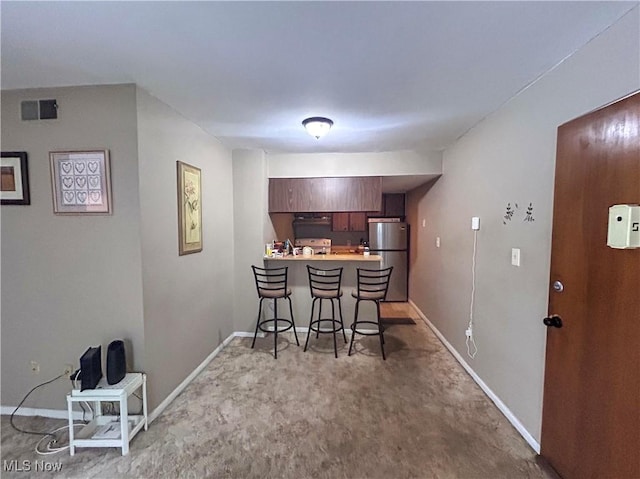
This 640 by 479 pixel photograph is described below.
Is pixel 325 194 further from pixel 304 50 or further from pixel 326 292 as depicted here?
pixel 304 50

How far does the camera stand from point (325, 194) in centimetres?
402

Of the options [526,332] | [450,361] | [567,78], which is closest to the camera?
[567,78]

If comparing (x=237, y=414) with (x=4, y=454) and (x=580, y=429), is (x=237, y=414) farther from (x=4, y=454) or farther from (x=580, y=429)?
(x=580, y=429)

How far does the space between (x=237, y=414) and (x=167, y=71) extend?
2427 millimetres

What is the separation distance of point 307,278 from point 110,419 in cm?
239

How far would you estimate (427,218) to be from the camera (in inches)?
173

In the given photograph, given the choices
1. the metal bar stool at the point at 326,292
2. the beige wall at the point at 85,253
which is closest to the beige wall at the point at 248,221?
the metal bar stool at the point at 326,292

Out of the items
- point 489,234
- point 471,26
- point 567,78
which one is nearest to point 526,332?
point 489,234

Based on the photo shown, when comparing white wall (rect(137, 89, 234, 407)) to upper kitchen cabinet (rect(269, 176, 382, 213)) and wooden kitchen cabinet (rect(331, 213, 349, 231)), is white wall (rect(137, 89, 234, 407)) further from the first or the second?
wooden kitchen cabinet (rect(331, 213, 349, 231))

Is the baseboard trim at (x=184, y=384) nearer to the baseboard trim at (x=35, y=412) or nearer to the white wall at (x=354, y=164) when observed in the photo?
the baseboard trim at (x=35, y=412)

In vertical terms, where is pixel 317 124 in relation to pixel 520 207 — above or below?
above

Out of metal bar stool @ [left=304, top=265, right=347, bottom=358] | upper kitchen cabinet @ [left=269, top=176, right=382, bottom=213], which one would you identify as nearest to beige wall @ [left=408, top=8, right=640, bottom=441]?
upper kitchen cabinet @ [left=269, top=176, right=382, bottom=213]

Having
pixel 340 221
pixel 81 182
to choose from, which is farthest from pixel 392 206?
pixel 81 182

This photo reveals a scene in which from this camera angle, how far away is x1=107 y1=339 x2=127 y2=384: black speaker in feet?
6.24
